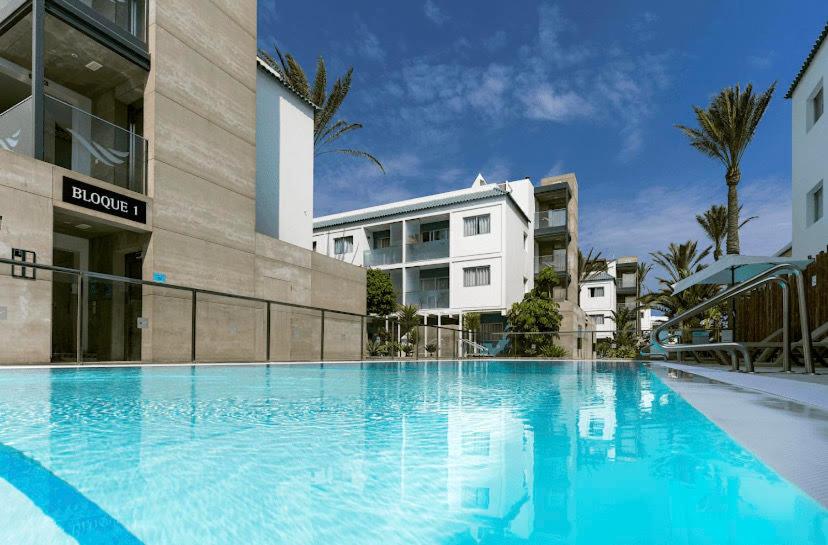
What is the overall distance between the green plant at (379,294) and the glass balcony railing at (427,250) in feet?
14.4

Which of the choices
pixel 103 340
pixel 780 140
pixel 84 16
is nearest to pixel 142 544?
pixel 103 340

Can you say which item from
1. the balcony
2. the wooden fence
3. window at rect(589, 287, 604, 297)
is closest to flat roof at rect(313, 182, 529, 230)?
the wooden fence

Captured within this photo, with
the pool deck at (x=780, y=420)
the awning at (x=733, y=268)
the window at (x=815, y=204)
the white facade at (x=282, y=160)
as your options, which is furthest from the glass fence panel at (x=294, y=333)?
the window at (x=815, y=204)

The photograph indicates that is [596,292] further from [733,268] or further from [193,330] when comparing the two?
[193,330]

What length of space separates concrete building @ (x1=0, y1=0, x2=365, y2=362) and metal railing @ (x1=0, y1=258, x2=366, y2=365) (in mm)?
34

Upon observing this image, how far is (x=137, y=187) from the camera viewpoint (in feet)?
37.7

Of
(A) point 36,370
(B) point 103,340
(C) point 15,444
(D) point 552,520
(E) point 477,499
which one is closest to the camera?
(D) point 552,520

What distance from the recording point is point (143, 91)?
40.0ft

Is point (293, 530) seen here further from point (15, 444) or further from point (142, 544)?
point (15, 444)

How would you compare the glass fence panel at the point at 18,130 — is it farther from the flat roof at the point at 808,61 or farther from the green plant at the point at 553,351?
the green plant at the point at 553,351

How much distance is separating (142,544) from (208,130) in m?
13.7

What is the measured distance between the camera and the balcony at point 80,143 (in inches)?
389

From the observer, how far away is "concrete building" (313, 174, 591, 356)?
27109 millimetres

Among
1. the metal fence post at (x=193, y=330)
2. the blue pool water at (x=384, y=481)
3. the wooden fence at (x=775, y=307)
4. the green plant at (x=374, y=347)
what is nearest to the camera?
the blue pool water at (x=384, y=481)
